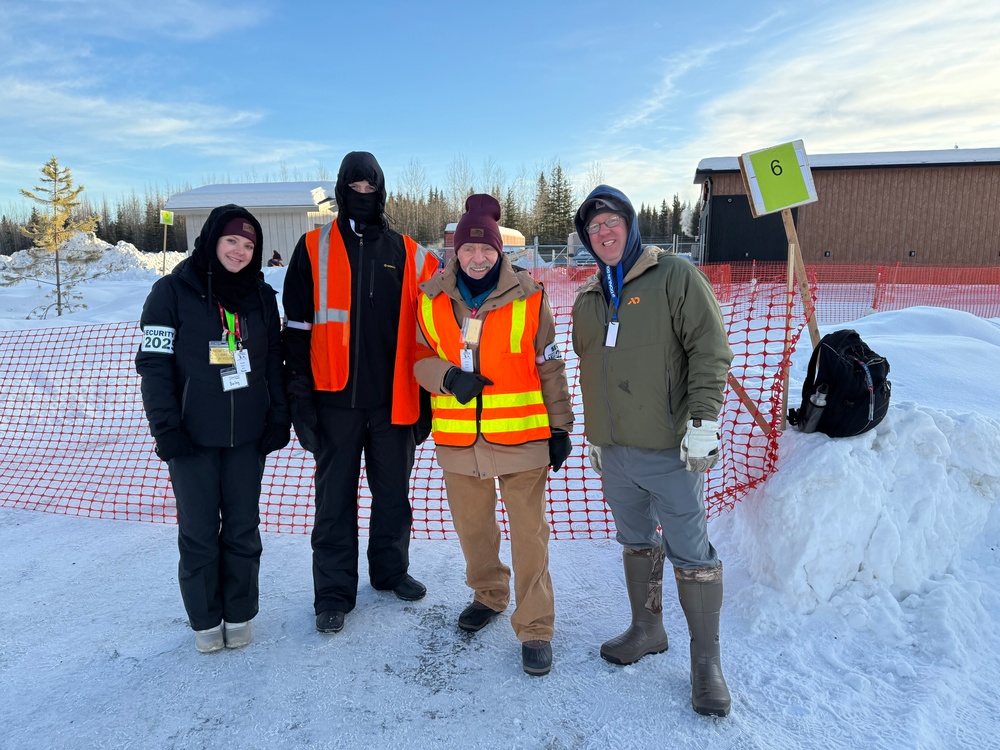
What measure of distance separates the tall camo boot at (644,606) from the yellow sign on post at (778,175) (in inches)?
75.3

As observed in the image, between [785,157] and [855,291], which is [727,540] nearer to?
[785,157]

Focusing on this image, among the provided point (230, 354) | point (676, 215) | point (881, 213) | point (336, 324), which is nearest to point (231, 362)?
point (230, 354)

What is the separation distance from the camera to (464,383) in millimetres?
2438

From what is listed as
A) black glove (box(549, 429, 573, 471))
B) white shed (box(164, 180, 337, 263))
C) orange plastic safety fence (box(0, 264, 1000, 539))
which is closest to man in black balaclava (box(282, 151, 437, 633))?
black glove (box(549, 429, 573, 471))

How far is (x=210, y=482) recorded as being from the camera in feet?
8.47

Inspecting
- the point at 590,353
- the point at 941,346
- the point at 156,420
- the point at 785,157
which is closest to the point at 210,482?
the point at 156,420

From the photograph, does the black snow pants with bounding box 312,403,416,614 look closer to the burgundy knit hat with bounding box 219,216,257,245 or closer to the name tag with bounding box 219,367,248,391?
the name tag with bounding box 219,367,248,391

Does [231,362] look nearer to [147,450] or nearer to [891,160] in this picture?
[147,450]

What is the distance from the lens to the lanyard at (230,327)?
2.58m

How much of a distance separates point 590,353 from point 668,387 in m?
0.36

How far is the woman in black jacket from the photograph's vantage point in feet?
8.08

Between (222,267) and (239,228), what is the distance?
0.61ft

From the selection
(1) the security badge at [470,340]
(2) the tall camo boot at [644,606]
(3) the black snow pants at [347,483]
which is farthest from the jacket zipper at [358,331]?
(2) the tall camo boot at [644,606]

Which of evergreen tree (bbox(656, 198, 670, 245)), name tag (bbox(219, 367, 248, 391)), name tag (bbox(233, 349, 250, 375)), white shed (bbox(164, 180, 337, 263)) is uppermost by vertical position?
evergreen tree (bbox(656, 198, 670, 245))
